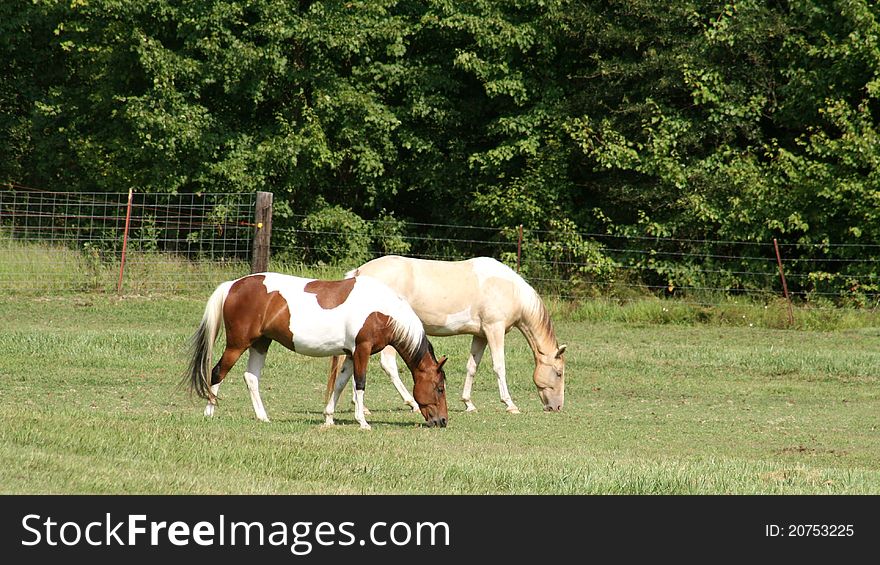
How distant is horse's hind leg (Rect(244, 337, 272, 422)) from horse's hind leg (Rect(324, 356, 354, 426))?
543mm

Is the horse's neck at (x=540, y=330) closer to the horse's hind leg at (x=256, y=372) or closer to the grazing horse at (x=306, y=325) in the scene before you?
the grazing horse at (x=306, y=325)

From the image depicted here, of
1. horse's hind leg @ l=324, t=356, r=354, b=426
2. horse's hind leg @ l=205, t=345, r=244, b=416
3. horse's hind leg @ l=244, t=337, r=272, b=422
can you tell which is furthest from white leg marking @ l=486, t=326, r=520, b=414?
horse's hind leg @ l=205, t=345, r=244, b=416

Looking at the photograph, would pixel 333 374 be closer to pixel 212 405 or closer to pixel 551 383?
pixel 212 405

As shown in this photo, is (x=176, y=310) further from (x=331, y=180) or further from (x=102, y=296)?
(x=331, y=180)

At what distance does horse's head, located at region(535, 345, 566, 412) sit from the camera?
13.5 metres

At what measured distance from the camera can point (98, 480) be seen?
7336 millimetres

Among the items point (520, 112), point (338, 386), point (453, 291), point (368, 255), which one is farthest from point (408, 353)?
point (520, 112)

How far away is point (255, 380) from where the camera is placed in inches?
441

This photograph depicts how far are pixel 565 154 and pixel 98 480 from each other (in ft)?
66.8

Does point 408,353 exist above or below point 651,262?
below

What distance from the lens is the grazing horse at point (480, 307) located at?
1352 cm

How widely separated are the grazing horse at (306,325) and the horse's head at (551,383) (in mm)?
2593

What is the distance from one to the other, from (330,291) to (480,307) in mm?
3002

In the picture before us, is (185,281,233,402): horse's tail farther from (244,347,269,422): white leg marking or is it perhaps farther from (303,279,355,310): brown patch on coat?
(303,279,355,310): brown patch on coat
